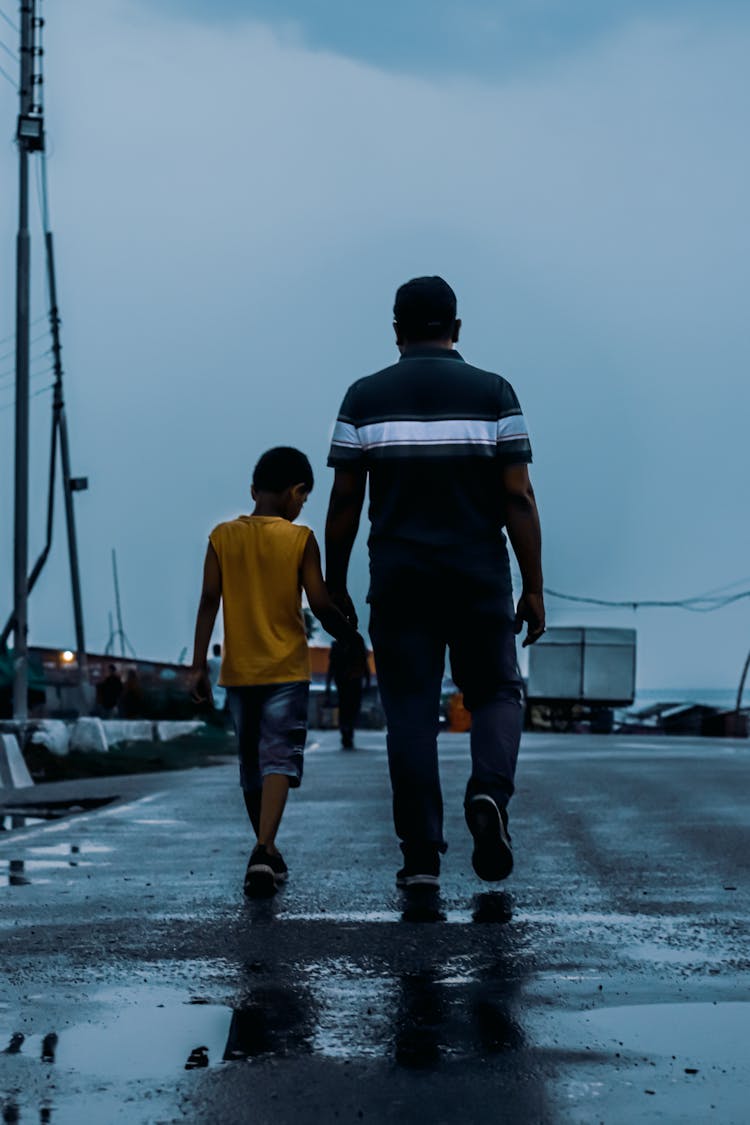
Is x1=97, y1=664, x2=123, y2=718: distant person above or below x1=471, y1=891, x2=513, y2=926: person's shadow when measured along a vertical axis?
below

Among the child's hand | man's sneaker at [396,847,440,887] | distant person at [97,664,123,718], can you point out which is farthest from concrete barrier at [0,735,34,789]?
distant person at [97,664,123,718]

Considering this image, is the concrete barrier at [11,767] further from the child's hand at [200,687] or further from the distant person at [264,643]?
the distant person at [264,643]

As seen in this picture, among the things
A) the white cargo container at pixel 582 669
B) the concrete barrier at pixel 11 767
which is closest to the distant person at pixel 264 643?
the concrete barrier at pixel 11 767

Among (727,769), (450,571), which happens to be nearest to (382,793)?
(727,769)

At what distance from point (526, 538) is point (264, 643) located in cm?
117

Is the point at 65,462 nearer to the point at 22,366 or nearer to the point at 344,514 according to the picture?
the point at 22,366

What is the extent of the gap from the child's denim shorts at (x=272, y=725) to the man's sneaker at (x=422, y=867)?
649mm

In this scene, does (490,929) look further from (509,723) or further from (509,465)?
(509,465)

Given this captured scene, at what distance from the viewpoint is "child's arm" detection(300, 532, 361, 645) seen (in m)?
6.27

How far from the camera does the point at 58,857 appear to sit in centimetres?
779

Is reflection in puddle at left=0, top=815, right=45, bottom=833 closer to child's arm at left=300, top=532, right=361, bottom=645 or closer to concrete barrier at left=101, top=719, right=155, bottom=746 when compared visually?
child's arm at left=300, top=532, right=361, bottom=645

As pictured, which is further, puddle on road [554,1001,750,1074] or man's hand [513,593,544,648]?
man's hand [513,593,544,648]

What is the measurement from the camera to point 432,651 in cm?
600

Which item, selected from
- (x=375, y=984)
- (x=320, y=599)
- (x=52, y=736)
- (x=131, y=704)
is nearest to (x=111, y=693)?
(x=131, y=704)
